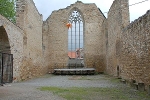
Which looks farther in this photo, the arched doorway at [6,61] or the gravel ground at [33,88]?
A: the arched doorway at [6,61]

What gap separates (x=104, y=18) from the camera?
21.1 m

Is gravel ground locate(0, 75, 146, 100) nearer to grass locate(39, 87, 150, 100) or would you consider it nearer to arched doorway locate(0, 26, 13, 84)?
grass locate(39, 87, 150, 100)

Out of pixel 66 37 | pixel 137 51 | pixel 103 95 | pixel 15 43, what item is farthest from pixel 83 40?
pixel 103 95

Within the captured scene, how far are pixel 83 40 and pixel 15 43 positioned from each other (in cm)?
1000

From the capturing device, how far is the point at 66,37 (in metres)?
21.2

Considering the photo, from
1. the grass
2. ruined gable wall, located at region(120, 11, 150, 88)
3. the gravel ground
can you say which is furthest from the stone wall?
the grass

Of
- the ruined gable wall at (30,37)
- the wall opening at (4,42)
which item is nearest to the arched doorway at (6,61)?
the wall opening at (4,42)

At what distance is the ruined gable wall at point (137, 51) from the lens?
793 cm

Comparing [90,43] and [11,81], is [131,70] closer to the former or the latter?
[11,81]

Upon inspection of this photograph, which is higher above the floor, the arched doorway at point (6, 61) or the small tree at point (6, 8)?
the small tree at point (6, 8)

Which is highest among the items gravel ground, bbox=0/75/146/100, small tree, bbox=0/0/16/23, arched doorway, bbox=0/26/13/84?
small tree, bbox=0/0/16/23

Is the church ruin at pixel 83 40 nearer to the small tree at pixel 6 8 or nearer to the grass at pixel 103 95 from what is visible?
the grass at pixel 103 95

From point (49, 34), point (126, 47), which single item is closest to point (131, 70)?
Result: point (126, 47)

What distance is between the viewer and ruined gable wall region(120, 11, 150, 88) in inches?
312
